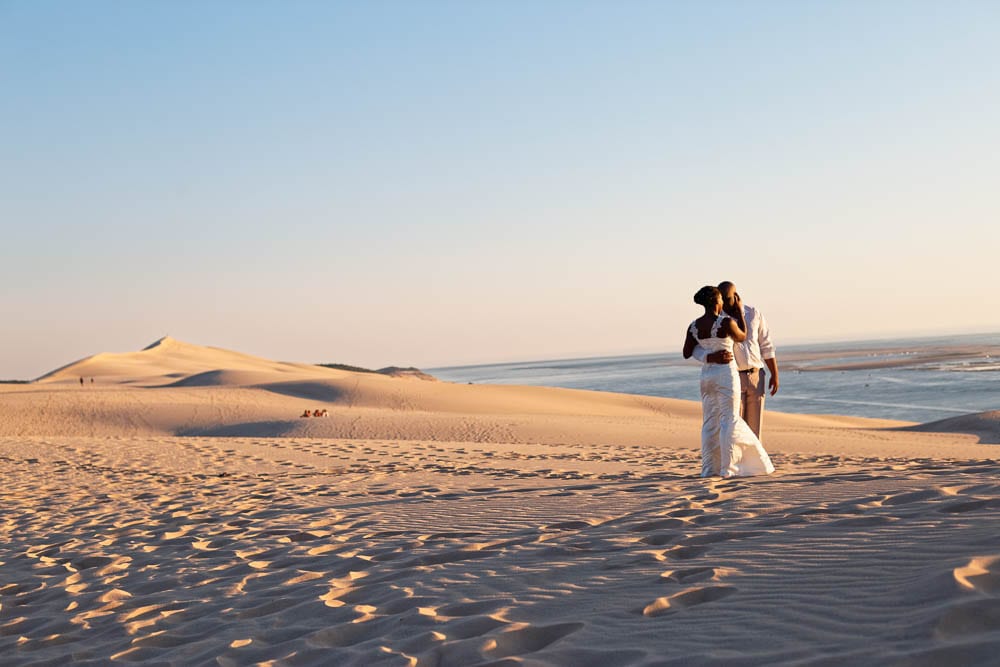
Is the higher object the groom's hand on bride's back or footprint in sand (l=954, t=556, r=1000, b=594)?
the groom's hand on bride's back

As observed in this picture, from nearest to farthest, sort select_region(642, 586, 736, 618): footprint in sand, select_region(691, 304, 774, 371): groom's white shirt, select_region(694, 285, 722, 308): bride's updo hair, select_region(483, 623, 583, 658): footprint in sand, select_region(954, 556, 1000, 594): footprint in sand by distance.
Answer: select_region(954, 556, 1000, 594): footprint in sand → select_region(483, 623, 583, 658): footprint in sand → select_region(642, 586, 736, 618): footprint in sand → select_region(694, 285, 722, 308): bride's updo hair → select_region(691, 304, 774, 371): groom's white shirt

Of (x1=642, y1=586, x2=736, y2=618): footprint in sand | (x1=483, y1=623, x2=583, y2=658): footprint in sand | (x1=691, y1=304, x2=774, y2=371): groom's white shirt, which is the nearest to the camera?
(x1=483, y1=623, x2=583, y2=658): footprint in sand

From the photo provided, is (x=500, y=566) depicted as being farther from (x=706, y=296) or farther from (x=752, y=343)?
(x=752, y=343)

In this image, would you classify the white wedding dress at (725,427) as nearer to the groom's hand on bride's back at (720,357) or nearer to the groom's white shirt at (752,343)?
the groom's hand on bride's back at (720,357)

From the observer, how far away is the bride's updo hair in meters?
7.52

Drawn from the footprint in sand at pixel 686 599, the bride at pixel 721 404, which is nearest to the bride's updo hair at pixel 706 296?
the bride at pixel 721 404

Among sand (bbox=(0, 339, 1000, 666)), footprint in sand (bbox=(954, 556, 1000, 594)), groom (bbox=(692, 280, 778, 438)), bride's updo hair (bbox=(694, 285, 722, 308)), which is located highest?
bride's updo hair (bbox=(694, 285, 722, 308))

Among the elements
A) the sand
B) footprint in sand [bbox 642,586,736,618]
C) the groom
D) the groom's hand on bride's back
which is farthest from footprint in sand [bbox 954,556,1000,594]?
the groom

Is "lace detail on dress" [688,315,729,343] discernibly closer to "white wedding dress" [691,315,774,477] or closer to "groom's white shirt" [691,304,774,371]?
"white wedding dress" [691,315,774,477]

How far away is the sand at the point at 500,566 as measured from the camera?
308 cm

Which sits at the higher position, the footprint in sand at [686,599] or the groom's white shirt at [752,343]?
the groom's white shirt at [752,343]

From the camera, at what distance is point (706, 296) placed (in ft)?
24.7

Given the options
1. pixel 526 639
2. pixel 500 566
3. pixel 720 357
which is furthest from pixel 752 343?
pixel 526 639

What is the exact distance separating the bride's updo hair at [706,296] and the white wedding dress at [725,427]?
0.18 metres
